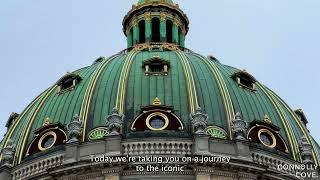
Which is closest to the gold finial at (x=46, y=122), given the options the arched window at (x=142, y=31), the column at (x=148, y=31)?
the column at (x=148, y=31)

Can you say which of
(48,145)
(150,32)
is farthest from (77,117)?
(150,32)

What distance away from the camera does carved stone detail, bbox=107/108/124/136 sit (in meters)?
51.5

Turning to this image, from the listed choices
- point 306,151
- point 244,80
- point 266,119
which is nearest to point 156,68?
point 244,80

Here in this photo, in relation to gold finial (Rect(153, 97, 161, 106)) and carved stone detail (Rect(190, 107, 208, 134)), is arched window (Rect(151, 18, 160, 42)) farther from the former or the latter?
carved stone detail (Rect(190, 107, 208, 134))

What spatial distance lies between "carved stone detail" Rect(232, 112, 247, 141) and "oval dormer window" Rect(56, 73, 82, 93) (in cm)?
1125

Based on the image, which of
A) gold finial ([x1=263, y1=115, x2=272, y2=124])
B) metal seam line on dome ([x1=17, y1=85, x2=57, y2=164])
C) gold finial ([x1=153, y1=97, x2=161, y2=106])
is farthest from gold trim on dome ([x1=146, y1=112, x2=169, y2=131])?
metal seam line on dome ([x1=17, y1=85, x2=57, y2=164])

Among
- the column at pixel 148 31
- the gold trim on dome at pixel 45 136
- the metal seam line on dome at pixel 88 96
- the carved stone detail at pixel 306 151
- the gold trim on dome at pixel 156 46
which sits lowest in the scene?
the carved stone detail at pixel 306 151

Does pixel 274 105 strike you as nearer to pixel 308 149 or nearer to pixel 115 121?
pixel 308 149

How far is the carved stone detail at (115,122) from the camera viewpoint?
169ft

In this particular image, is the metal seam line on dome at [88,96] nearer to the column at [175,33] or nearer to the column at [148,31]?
the column at [148,31]

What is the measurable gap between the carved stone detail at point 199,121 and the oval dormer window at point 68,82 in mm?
9381

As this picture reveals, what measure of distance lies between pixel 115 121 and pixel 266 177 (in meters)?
9.06

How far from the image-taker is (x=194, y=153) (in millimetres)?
50250

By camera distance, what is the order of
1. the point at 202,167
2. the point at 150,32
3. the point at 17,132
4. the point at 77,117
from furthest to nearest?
the point at 150,32
the point at 17,132
the point at 77,117
the point at 202,167
